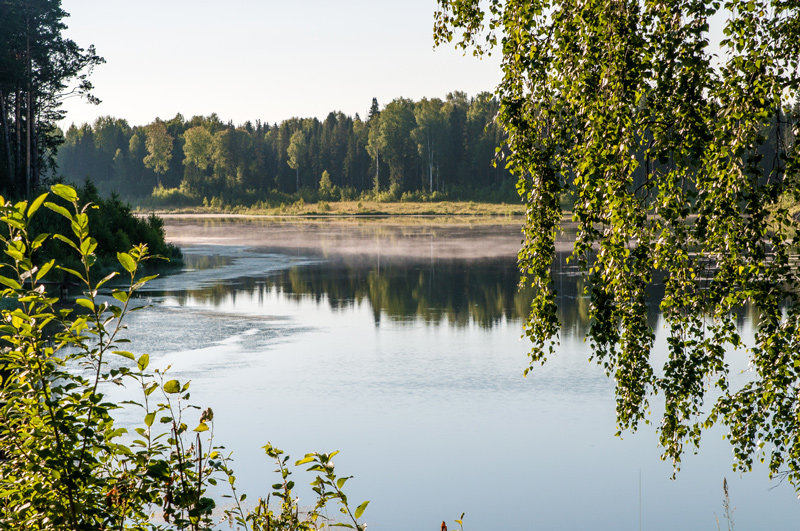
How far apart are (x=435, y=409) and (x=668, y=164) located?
757 cm

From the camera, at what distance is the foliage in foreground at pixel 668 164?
571 centimetres

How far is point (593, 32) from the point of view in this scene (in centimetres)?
611

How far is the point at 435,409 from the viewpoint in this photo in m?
13.1

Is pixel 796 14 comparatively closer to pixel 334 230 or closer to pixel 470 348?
pixel 470 348

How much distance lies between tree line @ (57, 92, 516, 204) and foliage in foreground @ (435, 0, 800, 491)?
93.2 m

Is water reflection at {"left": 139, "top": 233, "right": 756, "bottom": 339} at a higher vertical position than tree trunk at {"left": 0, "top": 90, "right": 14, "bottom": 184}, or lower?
lower

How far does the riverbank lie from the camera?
9425 cm

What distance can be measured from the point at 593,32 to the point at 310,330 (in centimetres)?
1510

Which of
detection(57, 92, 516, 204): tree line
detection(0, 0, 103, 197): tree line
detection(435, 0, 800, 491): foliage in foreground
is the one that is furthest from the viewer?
detection(57, 92, 516, 204): tree line

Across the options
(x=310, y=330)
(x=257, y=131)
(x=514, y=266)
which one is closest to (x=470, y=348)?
(x=310, y=330)

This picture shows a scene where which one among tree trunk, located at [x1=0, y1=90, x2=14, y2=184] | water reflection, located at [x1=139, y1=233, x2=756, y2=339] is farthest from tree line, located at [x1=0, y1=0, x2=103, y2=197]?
water reflection, located at [x1=139, y1=233, x2=756, y2=339]

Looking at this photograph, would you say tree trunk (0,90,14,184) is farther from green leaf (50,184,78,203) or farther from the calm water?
green leaf (50,184,78,203)

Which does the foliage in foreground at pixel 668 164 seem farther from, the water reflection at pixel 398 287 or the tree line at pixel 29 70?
the tree line at pixel 29 70

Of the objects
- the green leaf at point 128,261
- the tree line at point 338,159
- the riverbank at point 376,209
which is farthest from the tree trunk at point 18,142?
the tree line at point 338,159
